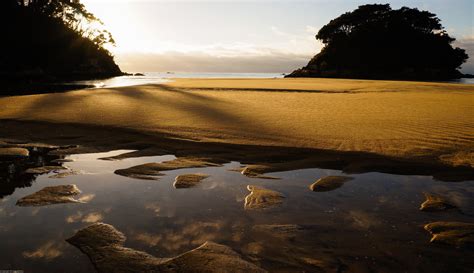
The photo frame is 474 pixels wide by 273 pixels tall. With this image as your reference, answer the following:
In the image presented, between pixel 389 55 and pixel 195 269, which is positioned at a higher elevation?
pixel 389 55

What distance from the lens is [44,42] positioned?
55.2 m

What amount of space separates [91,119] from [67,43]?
2507 inches

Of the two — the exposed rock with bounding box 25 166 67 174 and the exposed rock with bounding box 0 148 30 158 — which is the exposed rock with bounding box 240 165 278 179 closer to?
the exposed rock with bounding box 25 166 67 174

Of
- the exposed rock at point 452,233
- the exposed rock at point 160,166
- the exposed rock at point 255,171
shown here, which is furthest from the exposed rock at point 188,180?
the exposed rock at point 452,233

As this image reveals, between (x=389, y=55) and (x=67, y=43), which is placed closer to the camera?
(x=67, y=43)

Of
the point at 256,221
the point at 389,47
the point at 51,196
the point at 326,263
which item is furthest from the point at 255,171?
the point at 389,47

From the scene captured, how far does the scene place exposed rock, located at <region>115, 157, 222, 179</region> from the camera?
4160 millimetres

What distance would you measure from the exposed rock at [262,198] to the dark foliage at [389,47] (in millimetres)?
63976

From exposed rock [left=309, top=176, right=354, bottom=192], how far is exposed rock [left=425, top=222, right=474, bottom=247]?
1156 mm

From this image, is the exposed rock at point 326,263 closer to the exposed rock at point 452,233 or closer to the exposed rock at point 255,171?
the exposed rock at point 452,233

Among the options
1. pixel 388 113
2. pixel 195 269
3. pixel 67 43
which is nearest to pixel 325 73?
pixel 67 43

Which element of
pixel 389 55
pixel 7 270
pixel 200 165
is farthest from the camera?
pixel 389 55

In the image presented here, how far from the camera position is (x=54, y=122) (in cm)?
760

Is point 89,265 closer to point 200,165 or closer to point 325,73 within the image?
point 200,165
